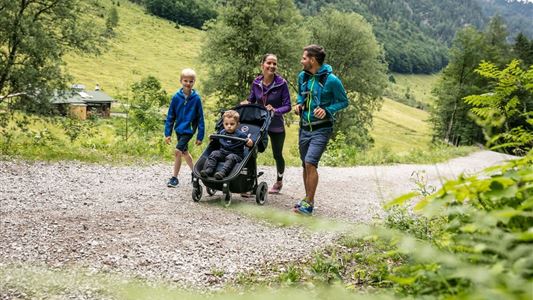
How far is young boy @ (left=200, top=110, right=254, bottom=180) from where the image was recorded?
8.05m

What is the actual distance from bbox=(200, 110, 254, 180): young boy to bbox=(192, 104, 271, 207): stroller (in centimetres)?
9

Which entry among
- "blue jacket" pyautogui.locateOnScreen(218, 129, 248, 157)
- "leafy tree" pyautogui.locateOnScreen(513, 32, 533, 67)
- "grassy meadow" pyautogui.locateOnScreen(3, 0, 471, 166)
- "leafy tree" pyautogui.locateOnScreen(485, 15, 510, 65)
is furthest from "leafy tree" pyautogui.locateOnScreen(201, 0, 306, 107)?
"leafy tree" pyautogui.locateOnScreen(513, 32, 533, 67)

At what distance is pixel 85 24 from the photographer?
1585 centimetres

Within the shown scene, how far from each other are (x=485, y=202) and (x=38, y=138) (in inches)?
546

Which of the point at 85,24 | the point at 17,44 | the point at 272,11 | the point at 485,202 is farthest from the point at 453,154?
the point at 485,202

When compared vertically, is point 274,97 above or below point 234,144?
above

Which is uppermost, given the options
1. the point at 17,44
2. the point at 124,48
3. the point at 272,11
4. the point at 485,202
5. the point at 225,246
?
the point at 272,11

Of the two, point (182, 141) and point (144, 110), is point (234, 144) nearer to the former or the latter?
point (182, 141)

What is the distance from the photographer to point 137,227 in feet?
21.2

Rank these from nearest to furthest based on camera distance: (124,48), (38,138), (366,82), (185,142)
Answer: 1. (185,142)
2. (38,138)
3. (366,82)
4. (124,48)

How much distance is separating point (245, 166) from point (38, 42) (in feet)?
31.3

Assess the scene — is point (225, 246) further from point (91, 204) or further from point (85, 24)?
point (85, 24)

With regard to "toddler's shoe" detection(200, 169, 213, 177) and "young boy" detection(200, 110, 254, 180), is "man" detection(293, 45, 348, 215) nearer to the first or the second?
"young boy" detection(200, 110, 254, 180)

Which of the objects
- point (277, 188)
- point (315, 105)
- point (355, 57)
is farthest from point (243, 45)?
point (315, 105)
